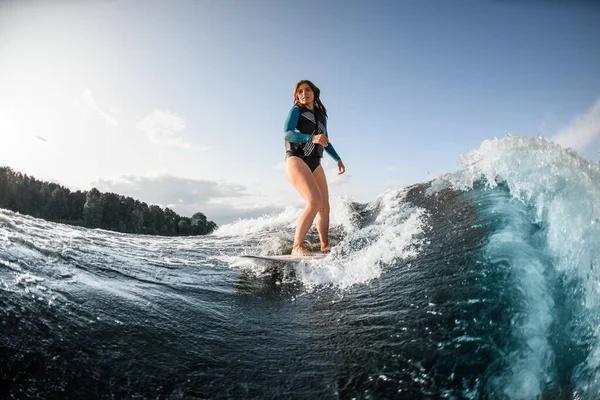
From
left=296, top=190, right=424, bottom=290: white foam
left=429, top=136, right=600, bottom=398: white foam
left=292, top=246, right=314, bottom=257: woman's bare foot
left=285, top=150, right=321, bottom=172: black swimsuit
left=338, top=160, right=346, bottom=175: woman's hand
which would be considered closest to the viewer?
left=429, top=136, right=600, bottom=398: white foam

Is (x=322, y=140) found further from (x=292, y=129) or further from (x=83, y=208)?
(x=83, y=208)

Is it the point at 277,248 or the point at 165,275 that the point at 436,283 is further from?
the point at 277,248

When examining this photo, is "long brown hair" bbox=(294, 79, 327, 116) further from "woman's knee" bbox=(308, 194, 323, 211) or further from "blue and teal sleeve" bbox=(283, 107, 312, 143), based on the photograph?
"woman's knee" bbox=(308, 194, 323, 211)

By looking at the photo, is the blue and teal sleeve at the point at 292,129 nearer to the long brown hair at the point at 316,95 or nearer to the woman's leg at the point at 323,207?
the long brown hair at the point at 316,95

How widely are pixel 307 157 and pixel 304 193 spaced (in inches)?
29.8

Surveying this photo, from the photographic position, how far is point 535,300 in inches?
109

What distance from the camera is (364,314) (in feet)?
10.6

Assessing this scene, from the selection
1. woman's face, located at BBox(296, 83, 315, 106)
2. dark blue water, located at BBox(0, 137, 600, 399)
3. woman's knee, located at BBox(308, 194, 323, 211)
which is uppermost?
woman's face, located at BBox(296, 83, 315, 106)

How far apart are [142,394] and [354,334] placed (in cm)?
162

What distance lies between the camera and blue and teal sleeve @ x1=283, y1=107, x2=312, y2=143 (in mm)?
5477

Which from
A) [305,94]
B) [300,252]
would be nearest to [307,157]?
[305,94]

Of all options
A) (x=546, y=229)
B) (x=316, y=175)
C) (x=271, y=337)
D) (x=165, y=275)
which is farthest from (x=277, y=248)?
(x=546, y=229)

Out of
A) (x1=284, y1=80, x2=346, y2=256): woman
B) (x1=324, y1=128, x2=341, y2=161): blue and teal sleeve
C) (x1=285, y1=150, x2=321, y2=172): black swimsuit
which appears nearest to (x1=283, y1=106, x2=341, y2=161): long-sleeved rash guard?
(x1=284, y1=80, x2=346, y2=256): woman

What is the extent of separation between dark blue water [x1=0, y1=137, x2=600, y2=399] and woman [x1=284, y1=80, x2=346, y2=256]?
0.87 meters
